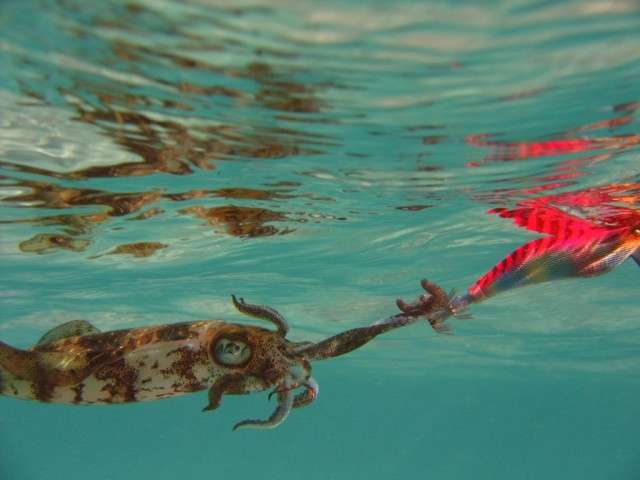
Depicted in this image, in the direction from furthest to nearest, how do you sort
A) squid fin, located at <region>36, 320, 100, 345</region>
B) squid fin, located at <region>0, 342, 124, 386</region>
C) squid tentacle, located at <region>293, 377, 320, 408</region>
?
squid fin, located at <region>36, 320, 100, 345</region>, squid tentacle, located at <region>293, 377, 320, 408</region>, squid fin, located at <region>0, 342, 124, 386</region>

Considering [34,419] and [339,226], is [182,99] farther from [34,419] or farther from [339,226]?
[34,419]

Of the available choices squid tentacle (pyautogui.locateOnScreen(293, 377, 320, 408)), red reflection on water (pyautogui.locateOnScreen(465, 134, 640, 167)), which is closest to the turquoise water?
red reflection on water (pyautogui.locateOnScreen(465, 134, 640, 167))

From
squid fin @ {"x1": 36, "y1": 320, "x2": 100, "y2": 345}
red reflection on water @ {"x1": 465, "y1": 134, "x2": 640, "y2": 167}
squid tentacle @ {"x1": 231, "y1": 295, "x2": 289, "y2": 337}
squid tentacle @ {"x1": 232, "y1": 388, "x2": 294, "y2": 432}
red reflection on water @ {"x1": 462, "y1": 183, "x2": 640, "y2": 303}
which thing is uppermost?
red reflection on water @ {"x1": 465, "y1": 134, "x2": 640, "y2": 167}

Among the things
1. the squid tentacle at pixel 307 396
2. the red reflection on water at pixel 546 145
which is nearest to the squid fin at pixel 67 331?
the squid tentacle at pixel 307 396

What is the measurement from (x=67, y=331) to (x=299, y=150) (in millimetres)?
4383

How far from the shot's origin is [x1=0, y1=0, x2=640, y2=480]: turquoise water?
16.6 feet

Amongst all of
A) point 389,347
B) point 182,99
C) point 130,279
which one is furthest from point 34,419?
point 182,99

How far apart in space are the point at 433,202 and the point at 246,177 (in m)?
4.19

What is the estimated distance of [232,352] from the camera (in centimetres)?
476

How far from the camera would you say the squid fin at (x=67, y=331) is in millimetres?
5812

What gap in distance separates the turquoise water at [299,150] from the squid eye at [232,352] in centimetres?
299

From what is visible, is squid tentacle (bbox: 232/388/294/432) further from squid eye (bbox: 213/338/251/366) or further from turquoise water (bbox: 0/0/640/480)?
turquoise water (bbox: 0/0/640/480)

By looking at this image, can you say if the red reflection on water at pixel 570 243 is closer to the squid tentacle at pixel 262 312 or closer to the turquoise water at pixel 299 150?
the turquoise water at pixel 299 150

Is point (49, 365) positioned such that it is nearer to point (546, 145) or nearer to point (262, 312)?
point (262, 312)
